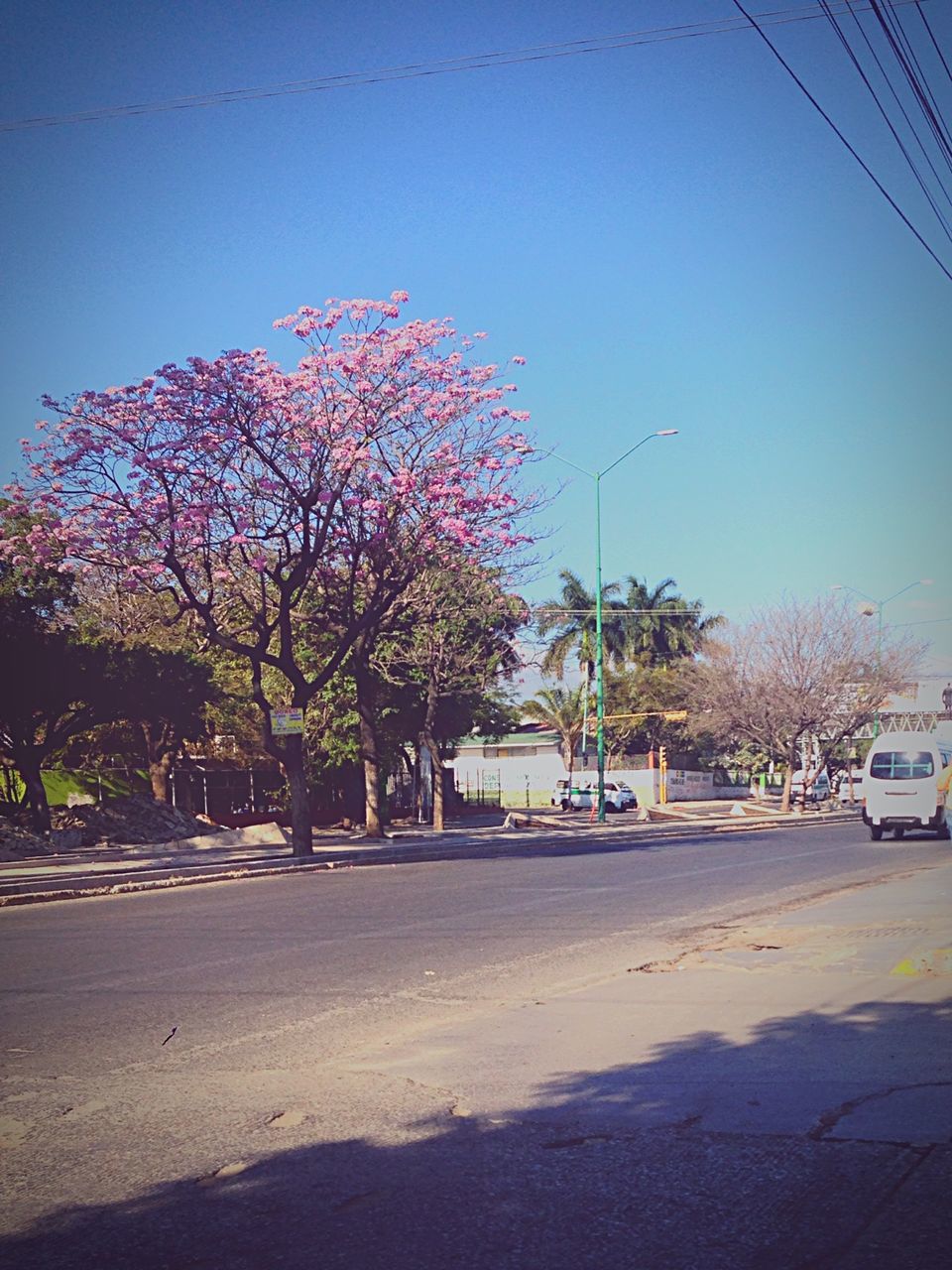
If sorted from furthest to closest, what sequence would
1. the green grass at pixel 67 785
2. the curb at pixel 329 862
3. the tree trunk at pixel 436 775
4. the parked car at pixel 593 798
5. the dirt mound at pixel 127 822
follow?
the parked car at pixel 593 798, the tree trunk at pixel 436 775, the green grass at pixel 67 785, the dirt mound at pixel 127 822, the curb at pixel 329 862

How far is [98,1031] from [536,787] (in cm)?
7352

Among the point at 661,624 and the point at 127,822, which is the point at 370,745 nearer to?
the point at 127,822

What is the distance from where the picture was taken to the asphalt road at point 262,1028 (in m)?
4.96

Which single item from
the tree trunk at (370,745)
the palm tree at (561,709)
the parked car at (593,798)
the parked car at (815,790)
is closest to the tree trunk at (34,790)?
the tree trunk at (370,745)

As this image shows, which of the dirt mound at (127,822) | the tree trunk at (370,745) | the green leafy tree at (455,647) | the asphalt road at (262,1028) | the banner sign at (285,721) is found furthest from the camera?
the green leafy tree at (455,647)

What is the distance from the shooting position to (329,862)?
86.1ft

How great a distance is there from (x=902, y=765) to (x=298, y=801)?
43.2ft

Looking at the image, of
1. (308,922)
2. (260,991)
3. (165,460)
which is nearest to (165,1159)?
(260,991)

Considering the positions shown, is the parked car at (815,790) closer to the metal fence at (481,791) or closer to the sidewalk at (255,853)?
the metal fence at (481,791)

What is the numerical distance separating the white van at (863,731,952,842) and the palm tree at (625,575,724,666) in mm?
53291

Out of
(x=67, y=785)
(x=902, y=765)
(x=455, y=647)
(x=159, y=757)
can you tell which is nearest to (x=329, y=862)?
(x=902, y=765)

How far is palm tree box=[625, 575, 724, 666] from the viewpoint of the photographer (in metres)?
84.4

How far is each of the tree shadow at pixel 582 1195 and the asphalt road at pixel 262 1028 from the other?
29mm

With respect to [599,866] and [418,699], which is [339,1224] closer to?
[599,866]
